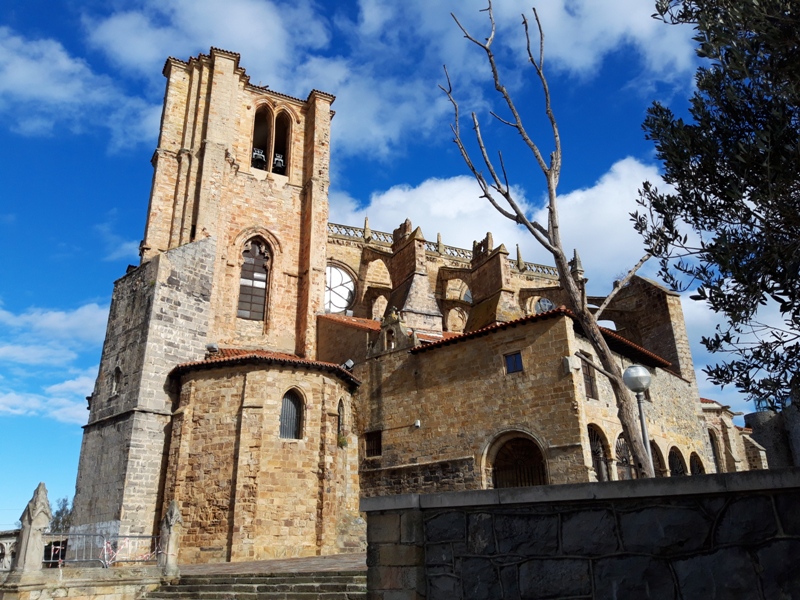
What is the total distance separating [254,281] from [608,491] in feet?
70.3

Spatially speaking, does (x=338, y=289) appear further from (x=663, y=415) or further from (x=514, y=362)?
(x=663, y=415)

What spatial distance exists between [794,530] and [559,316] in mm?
13200

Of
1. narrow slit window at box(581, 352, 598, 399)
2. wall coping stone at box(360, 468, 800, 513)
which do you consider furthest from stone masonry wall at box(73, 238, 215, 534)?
wall coping stone at box(360, 468, 800, 513)

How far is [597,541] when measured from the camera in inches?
160

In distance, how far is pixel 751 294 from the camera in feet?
19.0

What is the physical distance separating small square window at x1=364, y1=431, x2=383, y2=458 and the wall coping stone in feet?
47.6

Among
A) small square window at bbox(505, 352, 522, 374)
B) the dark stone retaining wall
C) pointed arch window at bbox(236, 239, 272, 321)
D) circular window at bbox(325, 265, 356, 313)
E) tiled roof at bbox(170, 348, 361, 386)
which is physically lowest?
the dark stone retaining wall

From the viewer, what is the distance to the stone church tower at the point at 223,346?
16922 mm

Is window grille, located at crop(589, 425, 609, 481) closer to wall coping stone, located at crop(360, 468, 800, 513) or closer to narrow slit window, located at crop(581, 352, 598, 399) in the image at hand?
narrow slit window, located at crop(581, 352, 598, 399)

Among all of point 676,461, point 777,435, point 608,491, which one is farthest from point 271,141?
point 777,435

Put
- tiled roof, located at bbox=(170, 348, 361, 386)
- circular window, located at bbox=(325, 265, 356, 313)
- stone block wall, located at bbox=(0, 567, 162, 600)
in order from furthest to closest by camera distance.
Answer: circular window, located at bbox=(325, 265, 356, 313), tiled roof, located at bbox=(170, 348, 361, 386), stone block wall, located at bbox=(0, 567, 162, 600)

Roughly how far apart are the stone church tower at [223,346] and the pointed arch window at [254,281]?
56mm

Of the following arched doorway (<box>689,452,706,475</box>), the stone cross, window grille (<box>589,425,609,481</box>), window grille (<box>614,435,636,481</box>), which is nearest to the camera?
the stone cross

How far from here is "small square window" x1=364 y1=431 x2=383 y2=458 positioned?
19.5 meters
